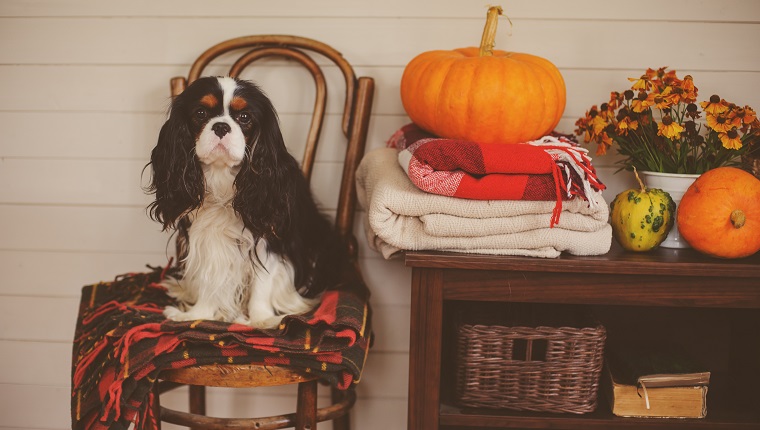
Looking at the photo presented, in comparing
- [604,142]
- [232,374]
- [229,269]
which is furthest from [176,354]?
[604,142]

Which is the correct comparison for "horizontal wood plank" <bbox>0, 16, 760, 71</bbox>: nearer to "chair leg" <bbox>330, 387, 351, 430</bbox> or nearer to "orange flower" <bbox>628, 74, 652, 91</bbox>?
"orange flower" <bbox>628, 74, 652, 91</bbox>

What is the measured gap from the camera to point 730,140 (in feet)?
4.70

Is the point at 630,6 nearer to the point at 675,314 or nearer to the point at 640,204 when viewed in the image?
the point at 640,204

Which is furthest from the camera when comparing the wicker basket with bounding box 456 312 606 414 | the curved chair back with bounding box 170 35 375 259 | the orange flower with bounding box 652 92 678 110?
the curved chair back with bounding box 170 35 375 259

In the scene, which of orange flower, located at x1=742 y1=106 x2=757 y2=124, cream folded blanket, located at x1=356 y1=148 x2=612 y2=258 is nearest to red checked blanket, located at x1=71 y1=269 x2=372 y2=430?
cream folded blanket, located at x1=356 y1=148 x2=612 y2=258

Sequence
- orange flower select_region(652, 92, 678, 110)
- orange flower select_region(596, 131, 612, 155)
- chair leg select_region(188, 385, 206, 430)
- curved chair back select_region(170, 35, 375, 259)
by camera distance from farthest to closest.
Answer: chair leg select_region(188, 385, 206, 430)
curved chair back select_region(170, 35, 375, 259)
orange flower select_region(596, 131, 612, 155)
orange flower select_region(652, 92, 678, 110)

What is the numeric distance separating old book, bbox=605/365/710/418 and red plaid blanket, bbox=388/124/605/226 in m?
0.41

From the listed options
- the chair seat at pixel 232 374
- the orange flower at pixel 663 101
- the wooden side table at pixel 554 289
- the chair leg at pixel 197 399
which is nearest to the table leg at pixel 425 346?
the wooden side table at pixel 554 289

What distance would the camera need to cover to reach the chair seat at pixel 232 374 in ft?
4.17

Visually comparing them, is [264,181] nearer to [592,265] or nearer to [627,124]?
[592,265]

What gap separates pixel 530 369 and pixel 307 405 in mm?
463

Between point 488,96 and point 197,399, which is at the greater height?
point 488,96

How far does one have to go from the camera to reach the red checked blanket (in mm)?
1247

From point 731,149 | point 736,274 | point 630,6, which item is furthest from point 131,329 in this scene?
point 630,6
